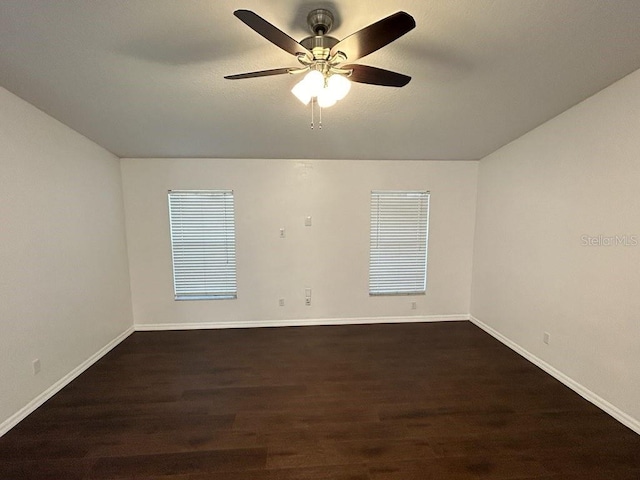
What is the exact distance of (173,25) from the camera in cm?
170

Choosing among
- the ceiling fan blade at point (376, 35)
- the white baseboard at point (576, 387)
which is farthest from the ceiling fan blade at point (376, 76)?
the white baseboard at point (576, 387)

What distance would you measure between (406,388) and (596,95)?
9.63 feet

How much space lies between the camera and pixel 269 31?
1.35m

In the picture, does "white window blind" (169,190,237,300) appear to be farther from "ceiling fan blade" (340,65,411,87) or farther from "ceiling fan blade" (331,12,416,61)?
"ceiling fan blade" (331,12,416,61)

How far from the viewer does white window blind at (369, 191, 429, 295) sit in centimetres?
402

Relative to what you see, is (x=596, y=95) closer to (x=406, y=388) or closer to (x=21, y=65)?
(x=406, y=388)

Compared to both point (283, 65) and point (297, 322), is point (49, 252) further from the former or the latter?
point (297, 322)

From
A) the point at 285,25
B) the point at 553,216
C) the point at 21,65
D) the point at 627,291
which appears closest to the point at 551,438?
the point at 627,291

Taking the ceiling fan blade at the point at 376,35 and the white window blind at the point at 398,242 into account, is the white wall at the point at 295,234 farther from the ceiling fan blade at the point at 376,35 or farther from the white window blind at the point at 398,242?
the ceiling fan blade at the point at 376,35

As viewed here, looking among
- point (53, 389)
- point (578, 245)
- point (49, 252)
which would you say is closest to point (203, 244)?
point (49, 252)

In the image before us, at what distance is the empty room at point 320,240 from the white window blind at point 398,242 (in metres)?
0.03

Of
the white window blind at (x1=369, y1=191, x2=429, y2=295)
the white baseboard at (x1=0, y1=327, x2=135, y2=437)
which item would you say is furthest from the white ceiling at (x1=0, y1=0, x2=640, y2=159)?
the white baseboard at (x1=0, y1=327, x2=135, y2=437)

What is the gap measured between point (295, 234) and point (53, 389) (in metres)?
2.80

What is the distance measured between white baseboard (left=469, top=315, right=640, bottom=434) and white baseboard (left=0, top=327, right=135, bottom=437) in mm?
4589
